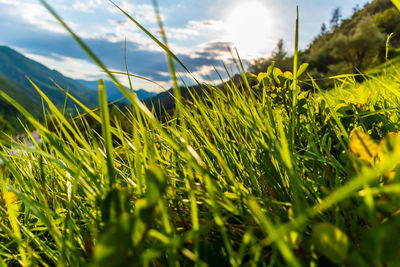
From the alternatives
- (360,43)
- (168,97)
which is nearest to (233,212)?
(168,97)

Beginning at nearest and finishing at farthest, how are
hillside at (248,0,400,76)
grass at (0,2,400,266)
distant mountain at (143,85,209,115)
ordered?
1. grass at (0,2,400,266)
2. distant mountain at (143,85,209,115)
3. hillside at (248,0,400,76)

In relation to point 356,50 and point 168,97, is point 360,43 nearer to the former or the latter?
point 356,50

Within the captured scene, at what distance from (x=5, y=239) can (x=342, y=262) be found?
0.96 m

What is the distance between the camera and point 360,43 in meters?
32.8

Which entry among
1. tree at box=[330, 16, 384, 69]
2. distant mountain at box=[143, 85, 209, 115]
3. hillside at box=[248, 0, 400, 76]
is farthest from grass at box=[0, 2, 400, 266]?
tree at box=[330, 16, 384, 69]

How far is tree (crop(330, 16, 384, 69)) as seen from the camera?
106 ft

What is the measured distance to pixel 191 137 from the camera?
0.94 m

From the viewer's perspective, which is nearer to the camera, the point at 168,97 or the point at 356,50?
the point at 168,97

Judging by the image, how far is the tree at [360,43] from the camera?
32.3m

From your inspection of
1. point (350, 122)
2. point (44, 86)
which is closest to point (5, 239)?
point (350, 122)

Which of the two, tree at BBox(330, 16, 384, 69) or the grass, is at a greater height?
tree at BBox(330, 16, 384, 69)

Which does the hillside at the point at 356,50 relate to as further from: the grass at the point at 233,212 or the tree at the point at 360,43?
the grass at the point at 233,212

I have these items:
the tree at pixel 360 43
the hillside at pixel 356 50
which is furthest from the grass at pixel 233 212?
the tree at pixel 360 43

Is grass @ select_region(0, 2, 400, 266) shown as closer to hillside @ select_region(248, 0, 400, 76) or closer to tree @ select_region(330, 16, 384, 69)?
hillside @ select_region(248, 0, 400, 76)
